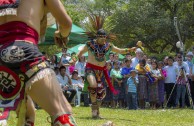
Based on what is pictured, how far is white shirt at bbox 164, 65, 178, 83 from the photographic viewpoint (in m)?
13.0

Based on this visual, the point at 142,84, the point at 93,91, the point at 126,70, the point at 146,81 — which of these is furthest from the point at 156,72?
the point at 93,91

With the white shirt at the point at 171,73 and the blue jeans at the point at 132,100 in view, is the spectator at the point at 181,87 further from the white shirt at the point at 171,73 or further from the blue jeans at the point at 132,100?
the blue jeans at the point at 132,100

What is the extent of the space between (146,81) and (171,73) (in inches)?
30.5

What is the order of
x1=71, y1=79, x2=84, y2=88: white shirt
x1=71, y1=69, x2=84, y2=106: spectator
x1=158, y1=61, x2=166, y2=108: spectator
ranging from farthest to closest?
x1=71, y1=79, x2=84, y2=88: white shirt, x1=71, y1=69, x2=84, y2=106: spectator, x1=158, y1=61, x2=166, y2=108: spectator

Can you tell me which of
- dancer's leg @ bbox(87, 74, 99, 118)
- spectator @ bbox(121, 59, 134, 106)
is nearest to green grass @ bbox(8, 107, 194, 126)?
dancer's leg @ bbox(87, 74, 99, 118)

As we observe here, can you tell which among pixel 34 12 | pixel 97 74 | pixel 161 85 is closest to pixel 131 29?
pixel 161 85

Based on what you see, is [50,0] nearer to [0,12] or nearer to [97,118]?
[0,12]

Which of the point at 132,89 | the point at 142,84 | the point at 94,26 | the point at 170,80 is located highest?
the point at 94,26

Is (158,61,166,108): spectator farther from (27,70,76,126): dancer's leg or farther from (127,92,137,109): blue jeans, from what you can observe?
(27,70,76,126): dancer's leg

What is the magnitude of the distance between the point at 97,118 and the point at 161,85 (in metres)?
4.76

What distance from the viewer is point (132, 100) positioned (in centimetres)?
1256

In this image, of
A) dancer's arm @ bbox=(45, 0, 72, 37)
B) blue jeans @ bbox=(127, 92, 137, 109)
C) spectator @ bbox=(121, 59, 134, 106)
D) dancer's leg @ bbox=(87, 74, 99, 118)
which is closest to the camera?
dancer's arm @ bbox=(45, 0, 72, 37)

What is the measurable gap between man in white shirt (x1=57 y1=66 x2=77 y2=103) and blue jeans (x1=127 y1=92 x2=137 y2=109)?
1.66 m

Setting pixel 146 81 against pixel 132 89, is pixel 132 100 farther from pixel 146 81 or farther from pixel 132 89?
pixel 146 81
